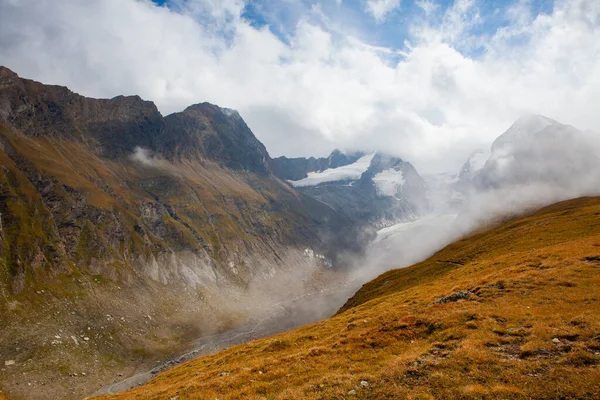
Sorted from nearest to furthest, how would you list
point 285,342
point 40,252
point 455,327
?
point 455,327, point 285,342, point 40,252

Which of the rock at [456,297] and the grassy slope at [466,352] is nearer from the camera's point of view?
the grassy slope at [466,352]

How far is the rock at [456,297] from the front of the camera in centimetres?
3416

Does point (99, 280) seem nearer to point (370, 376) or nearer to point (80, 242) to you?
point (80, 242)

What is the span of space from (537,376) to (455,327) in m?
9.23

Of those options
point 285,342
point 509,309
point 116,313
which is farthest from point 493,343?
point 116,313

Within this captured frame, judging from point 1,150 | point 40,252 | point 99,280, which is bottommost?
point 99,280

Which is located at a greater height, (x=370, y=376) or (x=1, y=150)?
(x=1, y=150)

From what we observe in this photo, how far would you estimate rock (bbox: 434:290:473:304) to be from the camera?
112 ft

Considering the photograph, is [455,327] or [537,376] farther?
[455,327]

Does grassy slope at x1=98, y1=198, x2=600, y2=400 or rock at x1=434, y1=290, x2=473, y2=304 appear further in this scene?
rock at x1=434, y1=290, x2=473, y2=304

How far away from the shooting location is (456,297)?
114 feet

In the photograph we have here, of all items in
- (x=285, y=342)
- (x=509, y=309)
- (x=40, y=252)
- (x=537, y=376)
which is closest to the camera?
(x=537, y=376)

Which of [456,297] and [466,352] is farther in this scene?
[456,297]

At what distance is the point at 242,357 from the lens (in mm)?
37625
